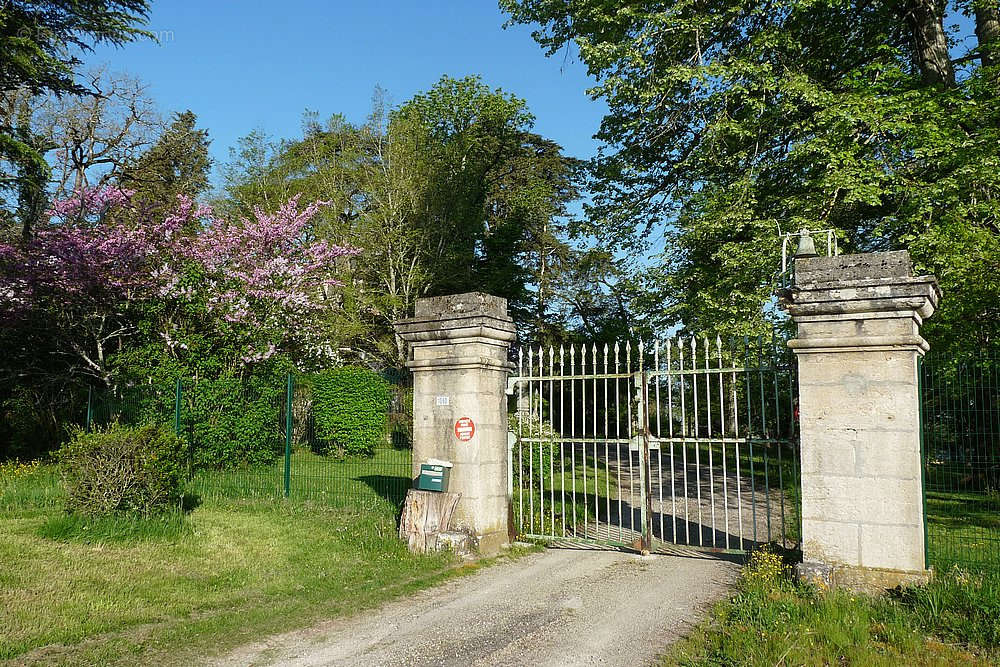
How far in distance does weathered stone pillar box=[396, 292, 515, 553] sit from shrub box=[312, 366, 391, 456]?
30.4 ft

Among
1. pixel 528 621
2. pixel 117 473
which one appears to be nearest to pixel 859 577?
pixel 528 621

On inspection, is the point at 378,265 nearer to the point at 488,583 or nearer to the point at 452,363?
the point at 452,363

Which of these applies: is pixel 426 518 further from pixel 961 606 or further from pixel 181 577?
pixel 961 606

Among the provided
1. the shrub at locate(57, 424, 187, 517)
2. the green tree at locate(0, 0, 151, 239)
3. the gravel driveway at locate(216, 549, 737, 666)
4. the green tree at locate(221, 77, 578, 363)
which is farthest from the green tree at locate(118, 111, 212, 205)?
the gravel driveway at locate(216, 549, 737, 666)

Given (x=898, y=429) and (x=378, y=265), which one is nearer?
(x=898, y=429)

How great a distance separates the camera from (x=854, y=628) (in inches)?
205

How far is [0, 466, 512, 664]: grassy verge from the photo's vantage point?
17.7ft

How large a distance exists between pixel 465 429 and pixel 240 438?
276 inches

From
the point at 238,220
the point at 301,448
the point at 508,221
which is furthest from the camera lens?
the point at 508,221

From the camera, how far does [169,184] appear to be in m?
23.9

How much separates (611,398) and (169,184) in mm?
16659

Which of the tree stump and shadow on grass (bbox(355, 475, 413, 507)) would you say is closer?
the tree stump

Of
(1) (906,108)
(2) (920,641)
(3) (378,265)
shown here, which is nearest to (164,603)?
(2) (920,641)

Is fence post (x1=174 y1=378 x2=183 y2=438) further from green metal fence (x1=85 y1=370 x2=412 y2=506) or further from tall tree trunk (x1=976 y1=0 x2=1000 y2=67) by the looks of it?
tall tree trunk (x1=976 y1=0 x2=1000 y2=67)
